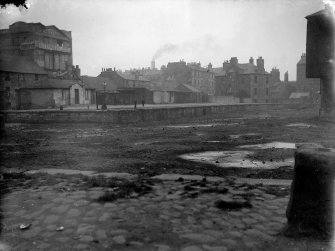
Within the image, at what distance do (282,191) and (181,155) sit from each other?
4.98 metres

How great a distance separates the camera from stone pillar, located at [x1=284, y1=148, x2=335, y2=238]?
12.6 ft

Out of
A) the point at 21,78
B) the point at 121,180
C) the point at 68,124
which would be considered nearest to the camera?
the point at 121,180

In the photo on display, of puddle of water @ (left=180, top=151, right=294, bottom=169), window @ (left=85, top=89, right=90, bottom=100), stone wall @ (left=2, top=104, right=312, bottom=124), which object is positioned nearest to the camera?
puddle of water @ (left=180, top=151, right=294, bottom=169)

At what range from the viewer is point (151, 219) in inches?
180

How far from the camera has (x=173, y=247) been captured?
372 centimetres

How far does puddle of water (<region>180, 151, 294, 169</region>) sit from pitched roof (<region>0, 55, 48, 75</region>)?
3868 centimetres

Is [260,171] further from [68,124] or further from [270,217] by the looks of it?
[68,124]

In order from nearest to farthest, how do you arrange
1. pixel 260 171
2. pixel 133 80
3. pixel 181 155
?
pixel 260 171, pixel 181 155, pixel 133 80

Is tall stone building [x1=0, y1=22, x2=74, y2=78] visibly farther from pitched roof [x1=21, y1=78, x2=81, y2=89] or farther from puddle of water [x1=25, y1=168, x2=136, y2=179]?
puddle of water [x1=25, y1=168, x2=136, y2=179]

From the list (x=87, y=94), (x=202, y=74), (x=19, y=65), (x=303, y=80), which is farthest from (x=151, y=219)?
(x=303, y=80)

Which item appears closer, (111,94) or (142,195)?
(142,195)

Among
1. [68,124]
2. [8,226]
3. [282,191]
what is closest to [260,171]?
[282,191]

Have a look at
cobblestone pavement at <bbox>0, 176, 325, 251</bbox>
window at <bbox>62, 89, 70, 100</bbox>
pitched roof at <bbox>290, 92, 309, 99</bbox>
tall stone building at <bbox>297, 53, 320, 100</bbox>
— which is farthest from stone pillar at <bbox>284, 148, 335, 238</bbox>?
tall stone building at <bbox>297, 53, 320, 100</bbox>

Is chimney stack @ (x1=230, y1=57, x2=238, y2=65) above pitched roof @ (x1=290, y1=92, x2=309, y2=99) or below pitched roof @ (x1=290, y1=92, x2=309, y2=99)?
above
